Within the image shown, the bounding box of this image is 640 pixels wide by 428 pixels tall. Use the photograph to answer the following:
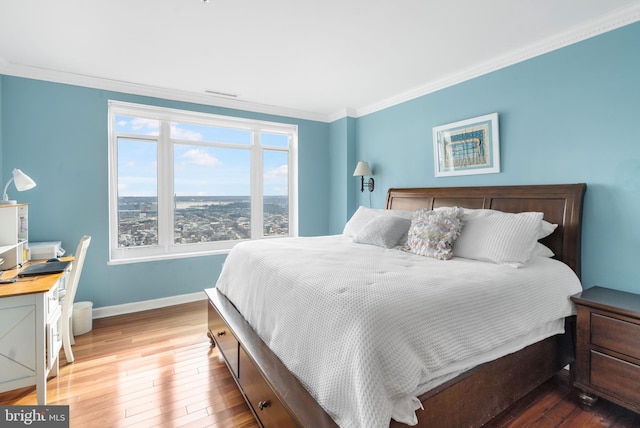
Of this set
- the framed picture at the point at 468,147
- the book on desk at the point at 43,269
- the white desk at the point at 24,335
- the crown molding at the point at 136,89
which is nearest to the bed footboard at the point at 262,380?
the white desk at the point at 24,335

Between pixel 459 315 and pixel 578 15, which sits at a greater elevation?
pixel 578 15

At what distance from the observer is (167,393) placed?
2004 millimetres

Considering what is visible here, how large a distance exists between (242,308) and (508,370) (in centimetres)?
163

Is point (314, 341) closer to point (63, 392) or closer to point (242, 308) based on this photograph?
point (242, 308)

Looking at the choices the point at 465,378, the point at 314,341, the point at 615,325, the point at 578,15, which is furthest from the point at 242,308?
the point at 578,15

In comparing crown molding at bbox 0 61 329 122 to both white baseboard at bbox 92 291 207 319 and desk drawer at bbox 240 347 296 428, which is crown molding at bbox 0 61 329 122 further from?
desk drawer at bbox 240 347 296 428

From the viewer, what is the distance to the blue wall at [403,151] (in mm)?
2070

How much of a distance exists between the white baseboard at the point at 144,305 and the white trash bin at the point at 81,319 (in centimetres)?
32

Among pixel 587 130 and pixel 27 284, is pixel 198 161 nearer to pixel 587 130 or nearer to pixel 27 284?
pixel 27 284

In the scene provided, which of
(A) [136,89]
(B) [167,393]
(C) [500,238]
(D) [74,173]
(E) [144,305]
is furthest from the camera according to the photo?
(E) [144,305]

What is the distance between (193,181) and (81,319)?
72.1 inches

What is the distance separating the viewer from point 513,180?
2.65m

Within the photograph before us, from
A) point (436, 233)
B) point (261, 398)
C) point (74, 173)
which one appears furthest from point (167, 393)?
point (74, 173)

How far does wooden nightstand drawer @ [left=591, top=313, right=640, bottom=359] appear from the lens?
1.67 meters
